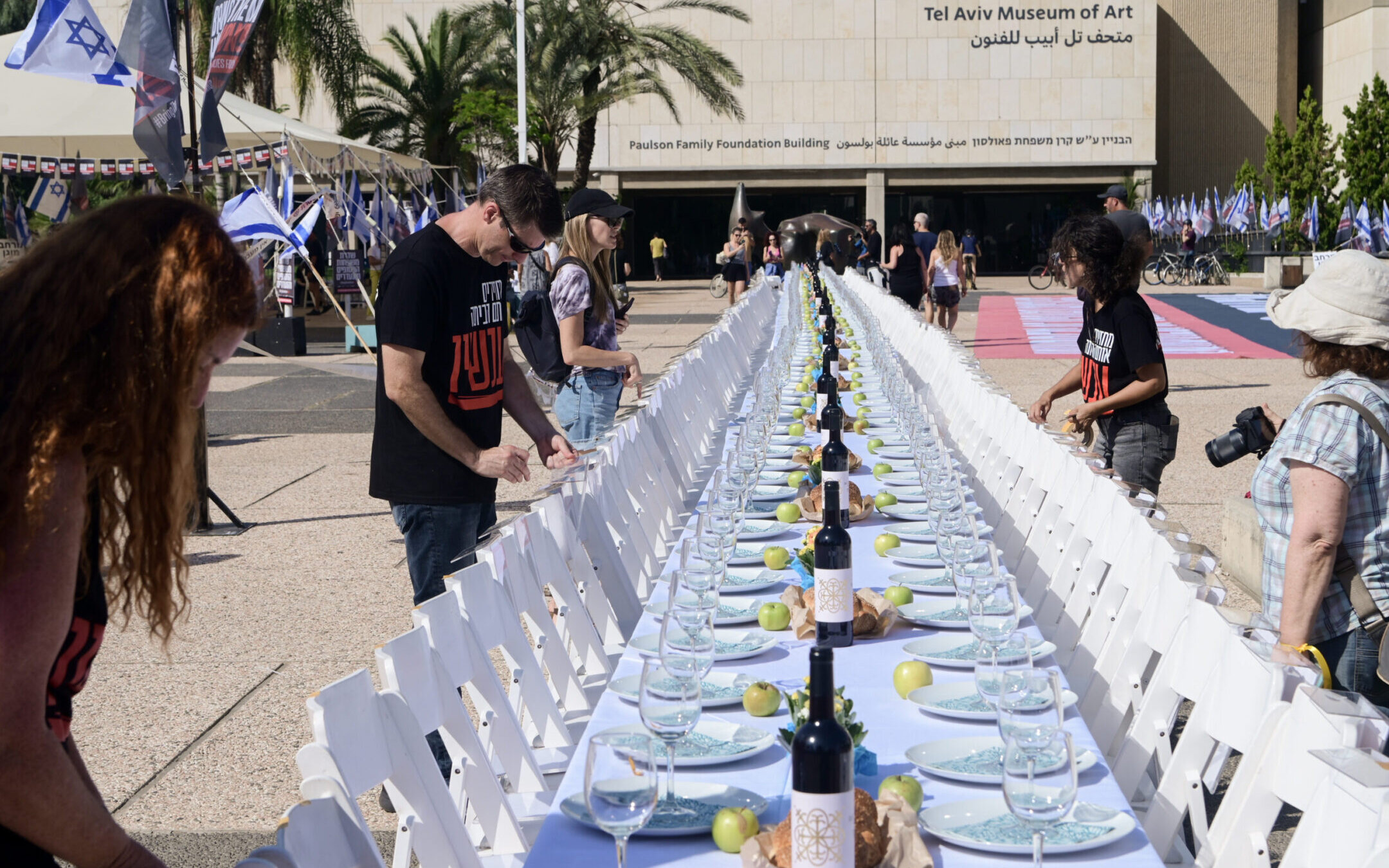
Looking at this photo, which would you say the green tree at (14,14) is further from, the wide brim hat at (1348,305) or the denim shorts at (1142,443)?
the wide brim hat at (1348,305)

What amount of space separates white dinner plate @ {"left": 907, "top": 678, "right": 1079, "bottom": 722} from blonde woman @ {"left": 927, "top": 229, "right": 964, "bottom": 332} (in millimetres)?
16884

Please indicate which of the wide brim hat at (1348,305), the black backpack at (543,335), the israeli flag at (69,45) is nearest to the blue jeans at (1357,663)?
the wide brim hat at (1348,305)

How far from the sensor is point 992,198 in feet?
180

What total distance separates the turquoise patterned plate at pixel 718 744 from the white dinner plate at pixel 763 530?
6.16 feet

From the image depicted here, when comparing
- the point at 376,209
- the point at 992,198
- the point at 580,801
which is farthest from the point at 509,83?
the point at 580,801

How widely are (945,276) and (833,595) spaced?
56.1 feet

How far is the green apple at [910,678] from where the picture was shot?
3125 mm

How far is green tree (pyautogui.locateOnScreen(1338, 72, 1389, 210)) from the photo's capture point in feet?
129

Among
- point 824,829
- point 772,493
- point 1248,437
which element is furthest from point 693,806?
point 772,493

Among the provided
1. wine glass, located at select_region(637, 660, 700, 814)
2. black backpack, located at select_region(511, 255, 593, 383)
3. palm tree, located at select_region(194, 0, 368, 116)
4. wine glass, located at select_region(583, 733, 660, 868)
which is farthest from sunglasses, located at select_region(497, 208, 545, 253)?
palm tree, located at select_region(194, 0, 368, 116)

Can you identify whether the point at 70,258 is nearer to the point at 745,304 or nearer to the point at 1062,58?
the point at 745,304

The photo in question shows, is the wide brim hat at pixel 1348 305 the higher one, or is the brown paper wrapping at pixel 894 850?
the wide brim hat at pixel 1348 305

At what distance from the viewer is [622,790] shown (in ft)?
6.89

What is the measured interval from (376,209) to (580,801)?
20.3 metres
